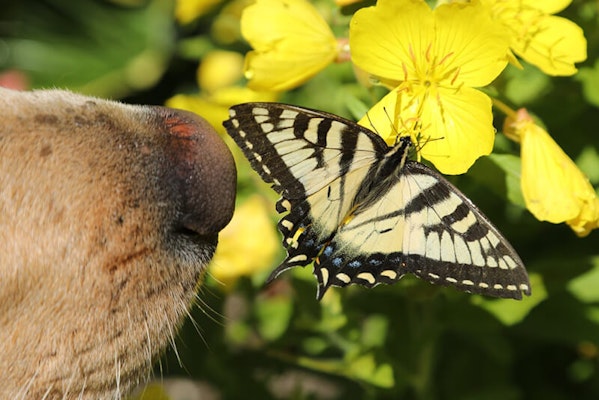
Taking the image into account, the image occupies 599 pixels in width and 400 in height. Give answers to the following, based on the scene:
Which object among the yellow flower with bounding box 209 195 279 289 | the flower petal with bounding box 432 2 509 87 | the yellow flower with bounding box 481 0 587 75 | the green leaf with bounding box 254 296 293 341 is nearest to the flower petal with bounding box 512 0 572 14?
the yellow flower with bounding box 481 0 587 75

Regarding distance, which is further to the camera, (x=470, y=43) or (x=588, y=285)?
(x=588, y=285)

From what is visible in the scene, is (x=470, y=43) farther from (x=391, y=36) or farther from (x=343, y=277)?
(x=343, y=277)

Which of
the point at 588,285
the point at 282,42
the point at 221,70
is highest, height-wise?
the point at 282,42

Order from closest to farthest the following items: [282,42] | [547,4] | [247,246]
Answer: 1. [547,4]
2. [282,42]
3. [247,246]

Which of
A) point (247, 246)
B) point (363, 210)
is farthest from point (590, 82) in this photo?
point (247, 246)

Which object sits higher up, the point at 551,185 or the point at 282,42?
the point at 282,42

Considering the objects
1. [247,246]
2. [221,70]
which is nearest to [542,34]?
[247,246]

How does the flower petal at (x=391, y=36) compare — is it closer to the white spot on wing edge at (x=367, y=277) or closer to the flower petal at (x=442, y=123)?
the flower petal at (x=442, y=123)

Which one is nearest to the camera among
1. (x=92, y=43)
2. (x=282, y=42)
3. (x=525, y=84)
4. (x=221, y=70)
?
(x=282, y=42)
